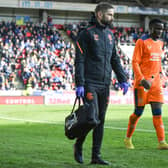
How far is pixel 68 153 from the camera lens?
8898mm

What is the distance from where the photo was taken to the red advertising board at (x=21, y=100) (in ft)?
105

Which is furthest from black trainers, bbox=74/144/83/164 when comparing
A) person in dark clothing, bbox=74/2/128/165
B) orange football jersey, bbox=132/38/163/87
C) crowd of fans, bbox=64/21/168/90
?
crowd of fans, bbox=64/21/168/90

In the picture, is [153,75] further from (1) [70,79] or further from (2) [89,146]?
(1) [70,79]

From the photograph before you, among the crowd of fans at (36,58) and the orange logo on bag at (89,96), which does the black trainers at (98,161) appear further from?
the crowd of fans at (36,58)

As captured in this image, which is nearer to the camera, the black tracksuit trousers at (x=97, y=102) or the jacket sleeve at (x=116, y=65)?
the black tracksuit trousers at (x=97, y=102)

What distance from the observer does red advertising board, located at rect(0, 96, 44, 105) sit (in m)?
32.0

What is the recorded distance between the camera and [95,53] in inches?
296

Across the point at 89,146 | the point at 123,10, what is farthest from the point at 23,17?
the point at 89,146

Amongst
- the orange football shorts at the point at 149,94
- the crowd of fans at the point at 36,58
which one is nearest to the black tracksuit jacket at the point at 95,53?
the orange football shorts at the point at 149,94

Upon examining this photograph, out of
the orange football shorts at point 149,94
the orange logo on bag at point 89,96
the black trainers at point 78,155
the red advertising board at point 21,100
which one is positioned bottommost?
the red advertising board at point 21,100

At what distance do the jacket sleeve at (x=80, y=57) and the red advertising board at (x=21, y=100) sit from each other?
24.8 metres

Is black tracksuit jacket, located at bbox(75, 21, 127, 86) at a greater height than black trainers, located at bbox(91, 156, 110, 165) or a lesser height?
greater

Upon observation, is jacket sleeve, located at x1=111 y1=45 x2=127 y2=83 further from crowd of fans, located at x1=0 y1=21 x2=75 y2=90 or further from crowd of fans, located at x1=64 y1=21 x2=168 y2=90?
crowd of fans, located at x1=64 y1=21 x2=168 y2=90

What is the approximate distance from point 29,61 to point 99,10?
3017 cm
